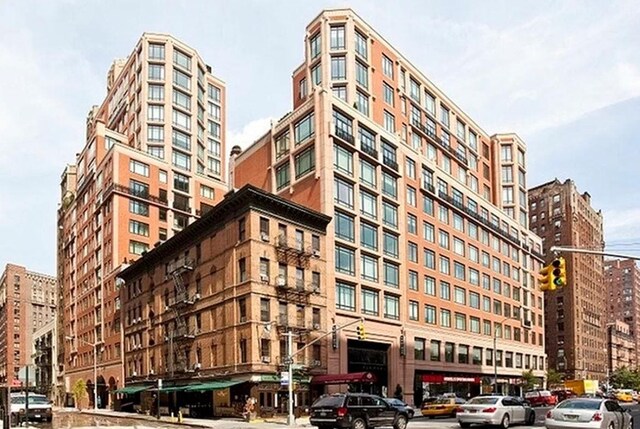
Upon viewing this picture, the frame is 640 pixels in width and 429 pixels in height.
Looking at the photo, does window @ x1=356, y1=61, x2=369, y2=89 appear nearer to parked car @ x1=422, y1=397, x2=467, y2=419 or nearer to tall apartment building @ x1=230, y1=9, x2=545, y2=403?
tall apartment building @ x1=230, y1=9, x2=545, y2=403

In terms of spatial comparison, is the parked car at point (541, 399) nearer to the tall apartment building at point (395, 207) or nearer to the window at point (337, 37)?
the tall apartment building at point (395, 207)

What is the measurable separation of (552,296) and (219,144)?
80.7 metres

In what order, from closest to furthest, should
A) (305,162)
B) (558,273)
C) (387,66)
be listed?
(558,273), (305,162), (387,66)

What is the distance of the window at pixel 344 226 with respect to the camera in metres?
63.1

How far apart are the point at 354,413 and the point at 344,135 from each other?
37989 millimetres

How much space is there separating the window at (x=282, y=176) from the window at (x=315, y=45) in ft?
43.0

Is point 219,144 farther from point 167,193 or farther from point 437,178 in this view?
point 437,178

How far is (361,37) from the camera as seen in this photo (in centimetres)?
7462

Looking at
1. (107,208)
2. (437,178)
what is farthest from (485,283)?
(107,208)

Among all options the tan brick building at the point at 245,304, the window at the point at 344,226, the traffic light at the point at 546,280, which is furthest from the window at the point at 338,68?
the traffic light at the point at 546,280

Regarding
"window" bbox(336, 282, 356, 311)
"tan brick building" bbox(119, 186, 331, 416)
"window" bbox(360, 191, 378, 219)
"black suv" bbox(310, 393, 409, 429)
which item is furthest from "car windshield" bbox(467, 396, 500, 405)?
"window" bbox(360, 191, 378, 219)

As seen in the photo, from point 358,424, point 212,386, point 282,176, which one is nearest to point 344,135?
point 282,176

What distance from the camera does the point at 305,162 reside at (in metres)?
66.2

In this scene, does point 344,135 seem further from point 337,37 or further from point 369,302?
point 369,302
